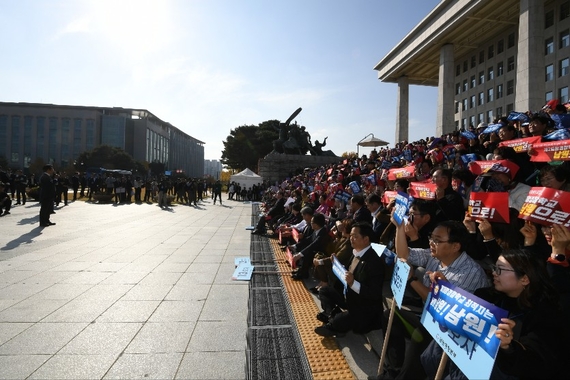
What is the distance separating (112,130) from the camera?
298 feet

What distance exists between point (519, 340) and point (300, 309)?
3.23m

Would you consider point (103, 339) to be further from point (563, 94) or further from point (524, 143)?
point (563, 94)

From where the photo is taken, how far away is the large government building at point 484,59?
21.4 meters

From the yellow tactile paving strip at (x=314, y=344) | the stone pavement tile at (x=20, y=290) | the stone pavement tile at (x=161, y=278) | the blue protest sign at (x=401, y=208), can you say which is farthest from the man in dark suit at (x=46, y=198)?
the blue protest sign at (x=401, y=208)

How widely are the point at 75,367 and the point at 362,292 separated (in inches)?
115

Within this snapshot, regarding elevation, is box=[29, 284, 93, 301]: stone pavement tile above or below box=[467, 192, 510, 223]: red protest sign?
below

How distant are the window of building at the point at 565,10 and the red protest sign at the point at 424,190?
3488 centimetres

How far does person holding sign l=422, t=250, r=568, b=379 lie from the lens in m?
1.94

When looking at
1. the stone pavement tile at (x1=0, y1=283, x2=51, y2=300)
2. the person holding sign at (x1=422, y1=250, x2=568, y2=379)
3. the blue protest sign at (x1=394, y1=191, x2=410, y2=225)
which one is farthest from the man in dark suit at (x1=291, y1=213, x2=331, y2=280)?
the stone pavement tile at (x1=0, y1=283, x2=51, y2=300)

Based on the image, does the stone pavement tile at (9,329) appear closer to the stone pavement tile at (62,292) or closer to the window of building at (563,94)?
the stone pavement tile at (62,292)

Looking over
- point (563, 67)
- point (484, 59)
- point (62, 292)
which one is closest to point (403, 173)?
point (62, 292)

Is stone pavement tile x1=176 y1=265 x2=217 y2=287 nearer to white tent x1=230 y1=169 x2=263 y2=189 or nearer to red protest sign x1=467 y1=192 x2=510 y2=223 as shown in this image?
red protest sign x1=467 y1=192 x2=510 y2=223

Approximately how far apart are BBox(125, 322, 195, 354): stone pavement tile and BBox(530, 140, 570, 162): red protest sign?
223 inches

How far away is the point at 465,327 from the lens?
2.15m
